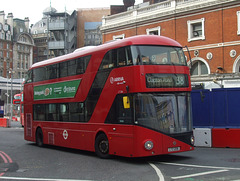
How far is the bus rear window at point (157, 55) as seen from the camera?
36.9 ft

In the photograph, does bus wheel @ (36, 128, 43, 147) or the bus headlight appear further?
bus wheel @ (36, 128, 43, 147)

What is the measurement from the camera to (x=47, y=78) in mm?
16953

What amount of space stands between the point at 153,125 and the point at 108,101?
208 centimetres

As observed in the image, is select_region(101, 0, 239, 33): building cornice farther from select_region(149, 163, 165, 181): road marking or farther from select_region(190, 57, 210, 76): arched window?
select_region(149, 163, 165, 181): road marking

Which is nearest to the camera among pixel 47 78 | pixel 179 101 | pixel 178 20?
pixel 179 101

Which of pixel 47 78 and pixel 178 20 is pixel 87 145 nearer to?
pixel 47 78

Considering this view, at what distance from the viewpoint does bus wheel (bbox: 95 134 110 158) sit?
1258 centimetres

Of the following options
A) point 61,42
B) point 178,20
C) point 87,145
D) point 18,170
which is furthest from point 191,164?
point 61,42

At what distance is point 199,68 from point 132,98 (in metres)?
20.3

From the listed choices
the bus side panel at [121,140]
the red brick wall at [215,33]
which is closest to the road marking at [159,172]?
the bus side panel at [121,140]

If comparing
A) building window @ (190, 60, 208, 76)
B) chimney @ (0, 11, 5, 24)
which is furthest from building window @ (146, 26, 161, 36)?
chimney @ (0, 11, 5, 24)

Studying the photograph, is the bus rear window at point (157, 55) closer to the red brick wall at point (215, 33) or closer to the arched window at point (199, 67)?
the red brick wall at point (215, 33)

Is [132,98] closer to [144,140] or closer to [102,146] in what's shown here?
[144,140]

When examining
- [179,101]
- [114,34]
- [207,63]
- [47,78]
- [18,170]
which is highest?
[114,34]
